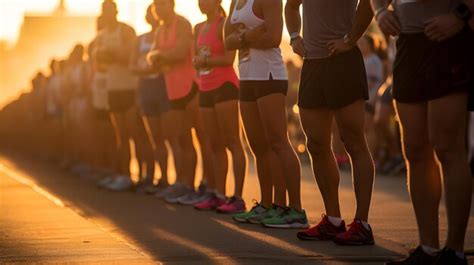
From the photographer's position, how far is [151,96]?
43.5ft

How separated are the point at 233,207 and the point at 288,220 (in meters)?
1.61

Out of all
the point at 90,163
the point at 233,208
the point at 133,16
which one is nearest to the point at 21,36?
the point at 133,16

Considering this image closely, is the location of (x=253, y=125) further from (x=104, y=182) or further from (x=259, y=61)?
(x=104, y=182)

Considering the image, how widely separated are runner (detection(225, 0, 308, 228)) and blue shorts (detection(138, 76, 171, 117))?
332 cm

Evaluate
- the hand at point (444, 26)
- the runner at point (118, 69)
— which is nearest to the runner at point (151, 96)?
the runner at point (118, 69)

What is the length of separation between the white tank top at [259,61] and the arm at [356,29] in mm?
1410

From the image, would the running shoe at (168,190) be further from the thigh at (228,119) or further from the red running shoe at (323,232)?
the red running shoe at (323,232)

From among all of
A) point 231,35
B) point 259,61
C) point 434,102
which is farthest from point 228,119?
point 434,102

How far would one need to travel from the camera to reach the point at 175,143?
42.3 feet

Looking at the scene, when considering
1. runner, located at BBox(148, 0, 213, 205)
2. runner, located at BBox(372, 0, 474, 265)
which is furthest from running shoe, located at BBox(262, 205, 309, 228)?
runner, located at BBox(148, 0, 213, 205)

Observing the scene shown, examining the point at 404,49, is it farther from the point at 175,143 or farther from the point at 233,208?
the point at 175,143

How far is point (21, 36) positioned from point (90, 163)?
102 metres

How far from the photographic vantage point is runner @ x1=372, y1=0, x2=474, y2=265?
656 cm

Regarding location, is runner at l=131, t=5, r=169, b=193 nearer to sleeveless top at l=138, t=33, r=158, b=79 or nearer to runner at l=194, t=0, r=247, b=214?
sleeveless top at l=138, t=33, r=158, b=79
